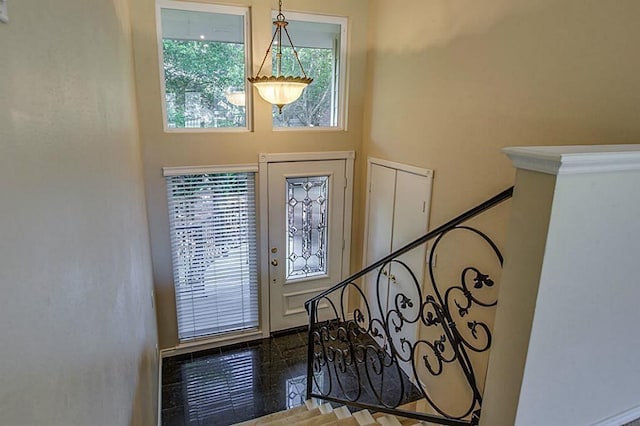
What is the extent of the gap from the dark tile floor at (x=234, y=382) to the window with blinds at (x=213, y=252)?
0.33 meters

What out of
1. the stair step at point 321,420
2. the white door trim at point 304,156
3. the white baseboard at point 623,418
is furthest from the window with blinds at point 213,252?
the white baseboard at point 623,418

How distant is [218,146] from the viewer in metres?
4.04

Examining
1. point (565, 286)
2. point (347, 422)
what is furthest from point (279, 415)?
point (565, 286)

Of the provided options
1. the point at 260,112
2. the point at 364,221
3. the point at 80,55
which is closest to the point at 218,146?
the point at 260,112

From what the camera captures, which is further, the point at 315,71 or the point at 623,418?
the point at 315,71

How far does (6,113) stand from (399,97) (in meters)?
3.66

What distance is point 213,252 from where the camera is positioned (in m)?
4.33

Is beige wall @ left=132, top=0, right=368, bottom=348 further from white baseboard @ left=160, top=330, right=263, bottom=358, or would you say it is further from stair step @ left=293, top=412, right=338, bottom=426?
stair step @ left=293, top=412, right=338, bottom=426

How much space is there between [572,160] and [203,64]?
3691 millimetres

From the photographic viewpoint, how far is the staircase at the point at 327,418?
2.54m

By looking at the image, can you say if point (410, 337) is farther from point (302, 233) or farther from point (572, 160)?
point (572, 160)

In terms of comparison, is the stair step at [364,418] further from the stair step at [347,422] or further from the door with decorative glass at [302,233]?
the door with decorative glass at [302,233]

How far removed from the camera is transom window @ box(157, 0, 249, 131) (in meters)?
3.78

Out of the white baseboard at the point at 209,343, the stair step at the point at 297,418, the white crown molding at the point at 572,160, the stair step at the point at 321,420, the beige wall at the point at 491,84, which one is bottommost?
the white baseboard at the point at 209,343
